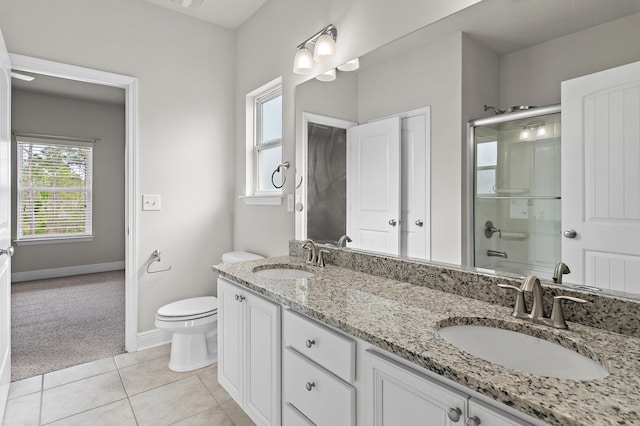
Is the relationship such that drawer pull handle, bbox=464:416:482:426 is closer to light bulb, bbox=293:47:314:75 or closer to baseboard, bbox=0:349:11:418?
light bulb, bbox=293:47:314:75

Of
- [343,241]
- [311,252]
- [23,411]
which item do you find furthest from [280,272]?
[23,411]

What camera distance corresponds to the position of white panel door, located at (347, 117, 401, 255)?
5.12ft

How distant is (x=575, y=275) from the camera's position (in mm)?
1038

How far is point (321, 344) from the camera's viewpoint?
3.79ft

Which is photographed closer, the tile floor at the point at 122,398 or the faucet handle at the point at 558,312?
the faucet handle at the point at 558,312

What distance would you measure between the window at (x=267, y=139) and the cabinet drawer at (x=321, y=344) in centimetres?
142

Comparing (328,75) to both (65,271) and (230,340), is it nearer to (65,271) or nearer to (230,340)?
(230,340)

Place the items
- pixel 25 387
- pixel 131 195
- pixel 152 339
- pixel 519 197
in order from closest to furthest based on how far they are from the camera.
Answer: pixel 519 197, pixel 25 387, pixel 131 195, pixel 152 339

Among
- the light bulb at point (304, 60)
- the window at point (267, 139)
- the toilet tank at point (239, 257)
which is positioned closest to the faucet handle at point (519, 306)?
the light bulb at point (304, 60)

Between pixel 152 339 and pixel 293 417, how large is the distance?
6.09 feet

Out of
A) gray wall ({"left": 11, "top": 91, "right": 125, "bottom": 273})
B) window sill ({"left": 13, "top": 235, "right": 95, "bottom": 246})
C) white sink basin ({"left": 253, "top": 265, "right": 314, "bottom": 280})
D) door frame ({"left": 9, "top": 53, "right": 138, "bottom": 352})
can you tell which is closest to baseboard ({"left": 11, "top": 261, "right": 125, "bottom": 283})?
gray wall ({"left": 11, "top": 91, "right": 125, "bottom": 273})

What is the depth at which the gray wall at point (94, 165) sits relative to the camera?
15.6 feet

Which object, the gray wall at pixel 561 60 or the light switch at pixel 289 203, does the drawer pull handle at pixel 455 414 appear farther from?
the light switch at pixel 289 203

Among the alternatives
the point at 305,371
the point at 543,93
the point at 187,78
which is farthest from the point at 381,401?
the point at 187,78
